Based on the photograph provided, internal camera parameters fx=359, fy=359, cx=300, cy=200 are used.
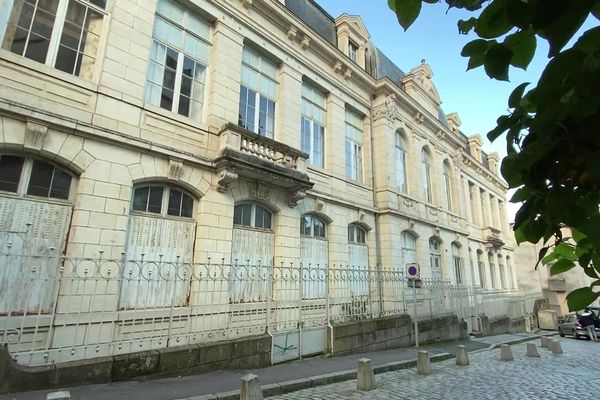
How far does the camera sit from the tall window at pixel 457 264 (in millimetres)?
18984

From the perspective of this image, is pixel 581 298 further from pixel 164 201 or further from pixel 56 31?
pixel 56 31

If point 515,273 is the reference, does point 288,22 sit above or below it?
above

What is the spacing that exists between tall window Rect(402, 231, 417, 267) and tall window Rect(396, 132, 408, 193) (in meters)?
2.08

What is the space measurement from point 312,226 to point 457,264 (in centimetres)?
1159

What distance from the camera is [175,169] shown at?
8062mm

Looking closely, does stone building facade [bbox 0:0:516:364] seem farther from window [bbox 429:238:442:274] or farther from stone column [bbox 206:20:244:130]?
window [bbox 429:238:442:274]

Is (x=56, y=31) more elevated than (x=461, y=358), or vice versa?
(x=56, y=31)

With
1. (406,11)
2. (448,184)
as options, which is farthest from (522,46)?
(448,184)

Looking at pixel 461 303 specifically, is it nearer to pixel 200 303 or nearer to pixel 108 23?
pixel 200 303

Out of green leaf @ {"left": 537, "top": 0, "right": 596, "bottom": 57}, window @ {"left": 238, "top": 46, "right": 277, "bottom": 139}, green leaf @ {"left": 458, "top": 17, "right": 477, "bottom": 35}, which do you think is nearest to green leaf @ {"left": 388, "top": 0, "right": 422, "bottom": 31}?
green leaf @ {"left": 458, "top": 17, "right": 477, "bottom": 35}

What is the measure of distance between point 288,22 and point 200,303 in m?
9.05

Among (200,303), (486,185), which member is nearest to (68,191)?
(200,303)

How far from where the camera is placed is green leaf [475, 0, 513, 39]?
4.31 feet

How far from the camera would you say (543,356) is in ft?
37.1
